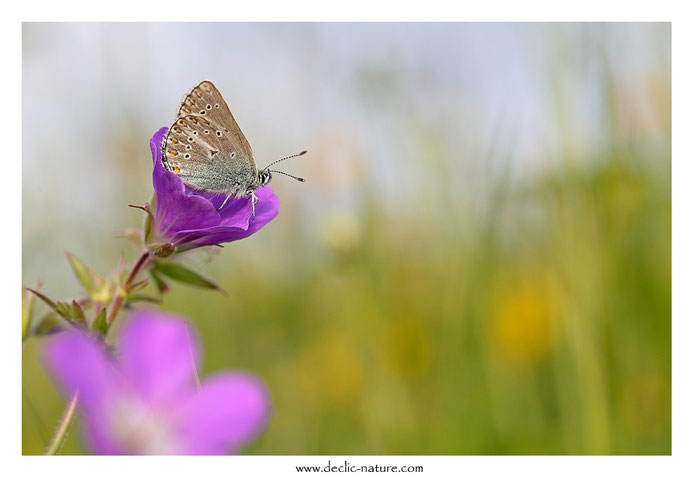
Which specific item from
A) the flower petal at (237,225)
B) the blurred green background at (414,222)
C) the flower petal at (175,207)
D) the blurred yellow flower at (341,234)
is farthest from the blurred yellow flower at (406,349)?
the flower petal at (175,207)

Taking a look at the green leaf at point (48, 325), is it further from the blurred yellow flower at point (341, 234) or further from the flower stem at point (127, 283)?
the blurred yellow flower at point (341, 234)

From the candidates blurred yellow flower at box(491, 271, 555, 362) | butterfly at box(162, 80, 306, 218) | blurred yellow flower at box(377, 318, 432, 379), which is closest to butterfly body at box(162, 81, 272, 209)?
butterfly at box(162, 80, 306, 218)

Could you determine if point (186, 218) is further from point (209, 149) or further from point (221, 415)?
point (221, 415)

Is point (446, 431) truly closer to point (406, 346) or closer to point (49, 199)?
point (406, 346)

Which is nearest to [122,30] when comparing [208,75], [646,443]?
[208,75]

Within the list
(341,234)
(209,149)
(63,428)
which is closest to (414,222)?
(341,234)

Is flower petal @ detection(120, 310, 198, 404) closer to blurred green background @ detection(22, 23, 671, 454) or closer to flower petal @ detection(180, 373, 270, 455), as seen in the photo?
flower petal @ detection(180, 373, 270, 455)
